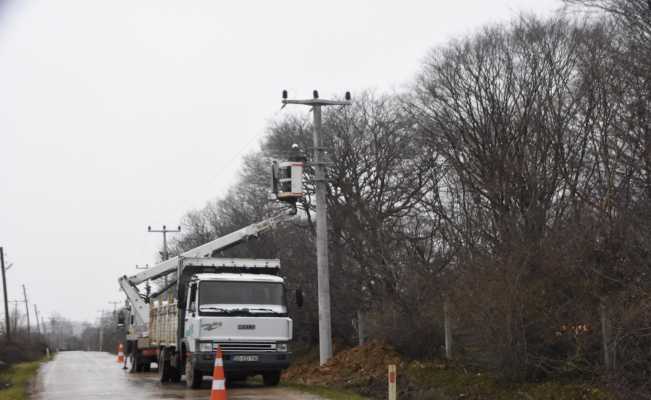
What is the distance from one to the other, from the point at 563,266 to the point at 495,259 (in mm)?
1790

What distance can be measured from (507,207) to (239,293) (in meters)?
7.20

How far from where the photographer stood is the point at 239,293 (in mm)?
19141

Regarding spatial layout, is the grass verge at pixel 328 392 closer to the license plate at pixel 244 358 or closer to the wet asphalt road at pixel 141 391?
the wet asphalt road at pixel 141 391

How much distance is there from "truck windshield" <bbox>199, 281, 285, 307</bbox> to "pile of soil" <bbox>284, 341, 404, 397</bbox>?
2.60 meters

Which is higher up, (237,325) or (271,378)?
(237,325)

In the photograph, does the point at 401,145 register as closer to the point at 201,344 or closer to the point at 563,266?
the point at 201,344

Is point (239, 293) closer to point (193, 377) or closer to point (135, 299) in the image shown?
point (193, 377)

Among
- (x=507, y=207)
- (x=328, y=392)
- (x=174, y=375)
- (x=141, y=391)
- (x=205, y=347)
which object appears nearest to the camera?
(x=328, y=392)

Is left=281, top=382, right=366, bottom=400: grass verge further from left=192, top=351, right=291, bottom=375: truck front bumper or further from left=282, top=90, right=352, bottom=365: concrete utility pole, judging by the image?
left=282, top=90, right=352, bottom=365: concrete utility pole

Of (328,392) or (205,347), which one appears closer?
(328,392)

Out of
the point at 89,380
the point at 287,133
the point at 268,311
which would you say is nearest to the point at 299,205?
the point at 287,133

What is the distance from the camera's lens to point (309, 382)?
69.2ft

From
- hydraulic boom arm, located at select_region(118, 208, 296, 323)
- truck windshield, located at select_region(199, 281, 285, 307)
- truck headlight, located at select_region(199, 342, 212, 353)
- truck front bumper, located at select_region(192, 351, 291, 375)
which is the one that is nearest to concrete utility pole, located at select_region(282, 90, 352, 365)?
hydraulic boom arm, located at select_region(118, 208, 296, 323)

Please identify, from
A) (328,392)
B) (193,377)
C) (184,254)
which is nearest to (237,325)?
(193,377)
